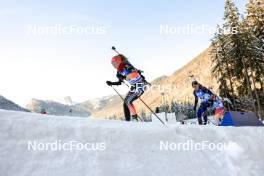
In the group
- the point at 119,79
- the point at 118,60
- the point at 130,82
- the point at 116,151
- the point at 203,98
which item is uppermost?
the point at 118,60

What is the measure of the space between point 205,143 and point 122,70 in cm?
376

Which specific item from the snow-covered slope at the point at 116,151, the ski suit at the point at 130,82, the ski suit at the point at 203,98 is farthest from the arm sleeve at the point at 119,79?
the ski suit at the point at 203,98

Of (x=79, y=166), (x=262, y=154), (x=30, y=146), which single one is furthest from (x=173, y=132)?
(x=30, y=146)

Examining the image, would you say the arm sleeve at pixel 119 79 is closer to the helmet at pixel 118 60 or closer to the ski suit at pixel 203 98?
the helmet at pixel 118 60

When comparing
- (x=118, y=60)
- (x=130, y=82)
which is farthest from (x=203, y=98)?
(x=118, y=60)

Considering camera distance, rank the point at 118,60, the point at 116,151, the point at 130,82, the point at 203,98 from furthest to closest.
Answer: the point at 203,98 → the point at 130,82 → the point at 118,60 → the point at 116,151

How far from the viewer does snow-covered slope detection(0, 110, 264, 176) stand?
6.73 m

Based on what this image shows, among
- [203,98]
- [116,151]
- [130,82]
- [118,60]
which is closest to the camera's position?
[116,151]

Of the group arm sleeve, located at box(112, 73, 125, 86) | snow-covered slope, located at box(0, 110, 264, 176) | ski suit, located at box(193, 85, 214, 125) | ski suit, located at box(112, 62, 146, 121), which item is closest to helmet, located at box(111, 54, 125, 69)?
ski suit, located at box(112, 62, 146, 121)

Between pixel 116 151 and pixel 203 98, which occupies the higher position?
pixel 203 98

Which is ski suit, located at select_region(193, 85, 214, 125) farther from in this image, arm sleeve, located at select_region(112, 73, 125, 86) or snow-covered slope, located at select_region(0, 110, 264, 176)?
snow-covered slope, located at select_region(0, 110, 264, 176)

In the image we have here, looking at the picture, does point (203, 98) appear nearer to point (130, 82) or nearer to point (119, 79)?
point (130, 82)

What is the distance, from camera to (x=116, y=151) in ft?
24.2

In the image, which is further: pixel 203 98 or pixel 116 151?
pixel 203 98
